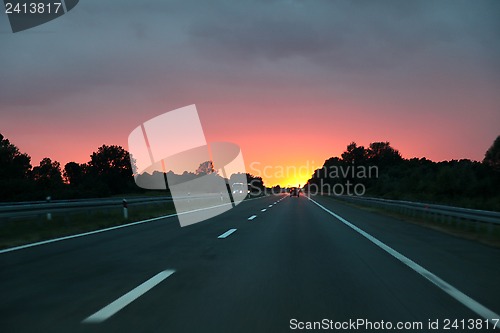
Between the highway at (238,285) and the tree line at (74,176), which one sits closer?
the highway at (238,285)

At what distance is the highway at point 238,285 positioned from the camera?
463 cm

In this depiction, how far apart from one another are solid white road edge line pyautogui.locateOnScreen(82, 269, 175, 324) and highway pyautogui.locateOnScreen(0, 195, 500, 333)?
0.01m

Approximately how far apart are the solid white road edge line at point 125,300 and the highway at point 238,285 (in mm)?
14

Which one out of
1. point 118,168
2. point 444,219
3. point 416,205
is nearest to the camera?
point 444,219

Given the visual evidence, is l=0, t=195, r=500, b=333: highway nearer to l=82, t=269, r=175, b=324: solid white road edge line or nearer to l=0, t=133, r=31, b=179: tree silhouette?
l=82, t=269, r=175, b=324: solid white road edge line

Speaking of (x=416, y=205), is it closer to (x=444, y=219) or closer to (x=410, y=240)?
(x=444, y=219)

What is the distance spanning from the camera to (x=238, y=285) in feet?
20.4

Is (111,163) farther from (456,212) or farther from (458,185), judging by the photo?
(456,212)

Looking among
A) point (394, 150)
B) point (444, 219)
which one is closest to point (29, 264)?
point (444, 219)

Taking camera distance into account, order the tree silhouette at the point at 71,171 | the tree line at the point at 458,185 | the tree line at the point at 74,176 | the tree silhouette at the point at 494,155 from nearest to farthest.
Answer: the tree line at the point at 458,185, the tree silhouette at the point at 494,155, the tree line at the point at 74,176, the tree silhouette at the point at 71,171

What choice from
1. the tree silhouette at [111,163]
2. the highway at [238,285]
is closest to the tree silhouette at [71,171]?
the tree silhouette at [111,163]

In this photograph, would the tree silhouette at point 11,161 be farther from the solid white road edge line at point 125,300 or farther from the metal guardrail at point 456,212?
the solid white road edge line at point 125,300

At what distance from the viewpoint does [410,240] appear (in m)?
12.0

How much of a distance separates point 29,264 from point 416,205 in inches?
766
